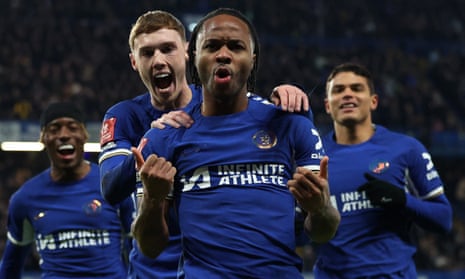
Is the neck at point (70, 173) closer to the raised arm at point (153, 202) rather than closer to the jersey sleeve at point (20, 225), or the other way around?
the jersey sleeve at point (20, 225)

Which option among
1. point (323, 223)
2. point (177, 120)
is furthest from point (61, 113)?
point (323, 223)

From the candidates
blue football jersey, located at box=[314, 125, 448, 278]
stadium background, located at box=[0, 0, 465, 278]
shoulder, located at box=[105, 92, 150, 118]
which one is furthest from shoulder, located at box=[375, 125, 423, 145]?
stadium background, located at box=[0, 0, 465, 278]

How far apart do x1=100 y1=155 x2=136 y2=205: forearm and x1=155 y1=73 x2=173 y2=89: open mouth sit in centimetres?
51

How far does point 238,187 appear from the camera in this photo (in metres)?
2.90

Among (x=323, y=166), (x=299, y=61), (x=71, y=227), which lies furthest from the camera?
(x=299, y=61)

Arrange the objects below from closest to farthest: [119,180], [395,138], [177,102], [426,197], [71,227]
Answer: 1. [119,180]
2. [177,102]
3. [426,197]
4. [395,138]
5. [71,227]

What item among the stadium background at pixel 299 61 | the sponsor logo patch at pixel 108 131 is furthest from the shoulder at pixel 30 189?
the stadium background at pixel 299 61

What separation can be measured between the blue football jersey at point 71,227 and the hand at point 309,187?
310 centimetres

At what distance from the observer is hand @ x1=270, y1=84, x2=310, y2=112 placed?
315cm

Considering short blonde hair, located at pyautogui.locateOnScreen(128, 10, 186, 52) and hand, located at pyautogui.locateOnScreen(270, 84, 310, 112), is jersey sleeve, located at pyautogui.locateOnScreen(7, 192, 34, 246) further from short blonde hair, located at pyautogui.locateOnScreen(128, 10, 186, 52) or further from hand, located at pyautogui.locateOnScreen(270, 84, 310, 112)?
hand, located at pyautogui.locateOnScreen(270, 84, 310, 112)

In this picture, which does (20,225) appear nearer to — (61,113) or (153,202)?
(61,113)

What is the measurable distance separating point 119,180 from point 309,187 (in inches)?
52.4

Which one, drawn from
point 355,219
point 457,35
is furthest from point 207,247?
point 457,35

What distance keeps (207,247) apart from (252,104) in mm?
635
